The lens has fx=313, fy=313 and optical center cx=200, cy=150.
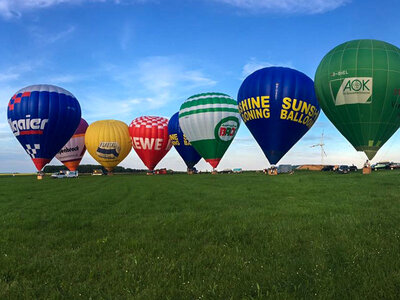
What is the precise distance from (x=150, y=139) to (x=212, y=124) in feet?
55.7

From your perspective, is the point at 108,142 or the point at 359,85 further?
the point at 108,142

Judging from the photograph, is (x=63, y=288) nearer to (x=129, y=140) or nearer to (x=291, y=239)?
(x=291, y=239)

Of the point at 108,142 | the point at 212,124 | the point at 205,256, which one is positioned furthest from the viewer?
the point at 108,142

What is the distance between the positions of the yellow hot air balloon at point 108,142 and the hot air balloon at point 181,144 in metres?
9.24


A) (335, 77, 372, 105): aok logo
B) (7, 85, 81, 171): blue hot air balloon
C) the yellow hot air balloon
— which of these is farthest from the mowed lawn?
the yellow hot air balloon

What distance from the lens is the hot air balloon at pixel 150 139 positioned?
5662 centimetres

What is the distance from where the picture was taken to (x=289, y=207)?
10266 mm

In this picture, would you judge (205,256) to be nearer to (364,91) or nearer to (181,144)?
(364,91)

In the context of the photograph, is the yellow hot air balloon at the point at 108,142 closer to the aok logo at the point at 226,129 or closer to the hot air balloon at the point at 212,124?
the hot air balloon at the point at 212,124

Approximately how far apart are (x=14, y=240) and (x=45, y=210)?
13.7 feet

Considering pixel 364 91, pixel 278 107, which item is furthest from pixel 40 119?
pixel 364 91

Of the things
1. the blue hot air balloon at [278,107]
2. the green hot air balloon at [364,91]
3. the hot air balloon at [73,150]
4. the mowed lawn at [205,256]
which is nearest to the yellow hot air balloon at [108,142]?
the hot air balloon at [73,150]

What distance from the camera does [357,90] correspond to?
2858 cm

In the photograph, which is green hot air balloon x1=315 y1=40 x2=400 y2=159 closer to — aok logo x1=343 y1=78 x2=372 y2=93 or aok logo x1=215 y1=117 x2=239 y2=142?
aok logo x1=343 y1=78 x2=372 y2=93
